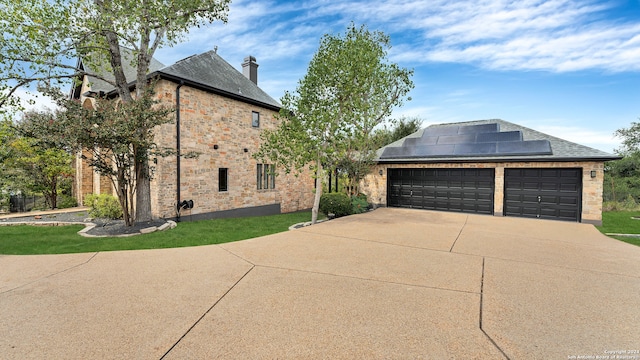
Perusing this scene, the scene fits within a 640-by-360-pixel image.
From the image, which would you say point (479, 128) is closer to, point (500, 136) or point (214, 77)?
point (500, 136)

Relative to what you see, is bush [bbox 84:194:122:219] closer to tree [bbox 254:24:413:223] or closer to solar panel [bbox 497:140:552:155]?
tree [bbox 254:24:413:223]

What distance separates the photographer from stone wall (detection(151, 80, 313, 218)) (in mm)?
10129

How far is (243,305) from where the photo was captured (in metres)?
3.42

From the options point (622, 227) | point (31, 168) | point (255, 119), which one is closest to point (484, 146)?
point (622, 227)

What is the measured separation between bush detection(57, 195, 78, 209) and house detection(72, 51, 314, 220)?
0.79 meters

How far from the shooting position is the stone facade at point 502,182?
1026 centimetres

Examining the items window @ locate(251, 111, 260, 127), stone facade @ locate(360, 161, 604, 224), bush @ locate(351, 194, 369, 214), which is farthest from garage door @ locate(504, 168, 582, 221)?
window @ locate(251, 111, 260, 127)

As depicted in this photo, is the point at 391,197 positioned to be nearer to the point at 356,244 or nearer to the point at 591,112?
the point at 356,244

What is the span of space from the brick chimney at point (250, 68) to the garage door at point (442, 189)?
32.9 ft

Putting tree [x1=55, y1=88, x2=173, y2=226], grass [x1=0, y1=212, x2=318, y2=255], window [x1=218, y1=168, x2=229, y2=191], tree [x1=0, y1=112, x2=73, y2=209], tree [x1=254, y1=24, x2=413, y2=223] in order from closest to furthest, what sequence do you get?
1. grass [x1=0, y1=212, x2=318, y2=255]
2. tree [x1=55, y1=88, x2=173, y2=226]
3. tree [x1=254, y1=24, x2=413, y2=223]
4. window [x1=218, y1=168, x2=229, y2=191]
5. tree [x1=0, y1=112, x2=73, y2=209]

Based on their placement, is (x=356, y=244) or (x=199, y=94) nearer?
(x=356, y=244)

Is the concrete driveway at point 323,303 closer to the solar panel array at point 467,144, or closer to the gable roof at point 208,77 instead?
the solar panel array at point 467,144

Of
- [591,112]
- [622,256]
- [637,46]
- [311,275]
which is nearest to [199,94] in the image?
[311,275]

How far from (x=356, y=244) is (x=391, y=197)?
8.56 m
